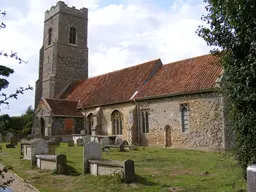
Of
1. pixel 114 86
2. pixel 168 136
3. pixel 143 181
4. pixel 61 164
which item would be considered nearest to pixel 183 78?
pixel 168 136

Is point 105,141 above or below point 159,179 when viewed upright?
above

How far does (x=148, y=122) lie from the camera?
23562mm

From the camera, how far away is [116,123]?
87.1 feet

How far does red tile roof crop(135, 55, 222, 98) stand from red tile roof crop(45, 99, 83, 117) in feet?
28.4

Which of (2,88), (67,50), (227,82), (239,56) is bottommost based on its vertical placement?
(2,88)

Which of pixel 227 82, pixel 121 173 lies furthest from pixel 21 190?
pixel 227 82

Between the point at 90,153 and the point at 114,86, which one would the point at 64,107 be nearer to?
the point at 114,86

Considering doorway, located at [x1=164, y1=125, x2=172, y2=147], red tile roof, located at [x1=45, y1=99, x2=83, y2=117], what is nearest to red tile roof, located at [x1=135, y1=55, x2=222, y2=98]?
doorway, located at [x1=164, y1=125, x2=172, y2=147]

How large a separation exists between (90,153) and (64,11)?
31947 millimetres

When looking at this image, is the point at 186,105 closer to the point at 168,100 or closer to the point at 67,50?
the point at 168,100

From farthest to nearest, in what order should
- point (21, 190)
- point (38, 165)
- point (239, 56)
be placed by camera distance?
point (38, 165)
point (21, 190)
point (239, 56)

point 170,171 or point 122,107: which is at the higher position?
point 122,107

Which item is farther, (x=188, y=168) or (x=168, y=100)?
(x=168, y=100)

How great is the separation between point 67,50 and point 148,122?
788 inches
